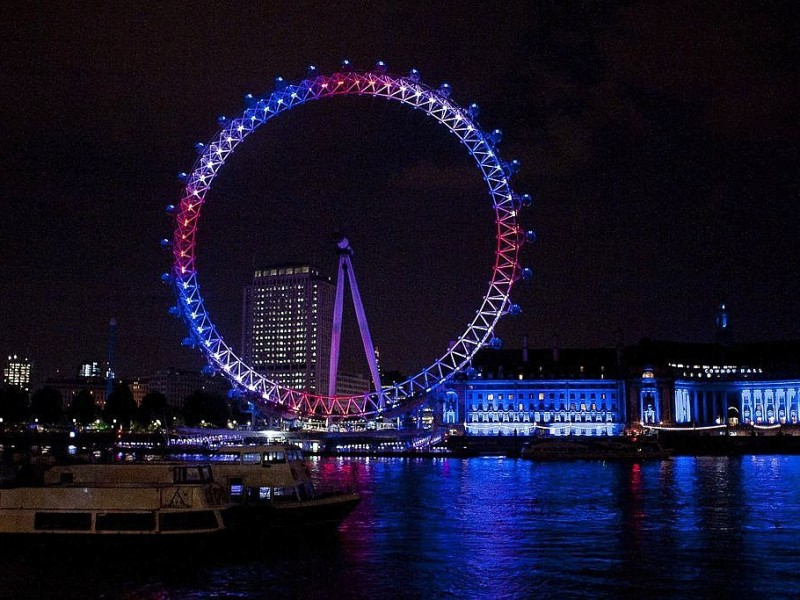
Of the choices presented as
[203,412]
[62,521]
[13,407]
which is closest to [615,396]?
[203,412]

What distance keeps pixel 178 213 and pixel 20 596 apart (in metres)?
47.4

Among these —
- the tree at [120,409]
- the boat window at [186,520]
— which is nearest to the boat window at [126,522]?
the boat window at [186,520]

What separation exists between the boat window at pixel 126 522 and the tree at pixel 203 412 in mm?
129398

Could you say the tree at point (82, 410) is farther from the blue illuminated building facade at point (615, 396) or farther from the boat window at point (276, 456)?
the boat window at point (276, 456)

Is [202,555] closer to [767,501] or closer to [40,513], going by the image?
[40,513]

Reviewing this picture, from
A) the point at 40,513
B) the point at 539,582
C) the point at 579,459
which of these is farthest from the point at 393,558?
the point at 579,459

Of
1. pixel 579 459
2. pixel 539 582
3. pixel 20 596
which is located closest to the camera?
pixel 20 596

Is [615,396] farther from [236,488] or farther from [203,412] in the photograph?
[236,488]

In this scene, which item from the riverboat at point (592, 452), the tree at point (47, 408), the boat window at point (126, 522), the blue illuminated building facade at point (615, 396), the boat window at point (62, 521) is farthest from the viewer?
the blue illuminated building facade at point (615, 396)

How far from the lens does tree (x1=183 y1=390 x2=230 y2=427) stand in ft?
509

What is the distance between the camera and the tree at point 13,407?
128 meters

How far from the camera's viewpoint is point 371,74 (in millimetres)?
64500

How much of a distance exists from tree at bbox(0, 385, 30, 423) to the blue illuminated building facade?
60616 mm

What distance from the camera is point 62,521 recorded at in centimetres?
2764
